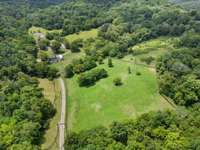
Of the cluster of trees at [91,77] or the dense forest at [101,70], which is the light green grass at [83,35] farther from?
the cluster of trees at [91,77]

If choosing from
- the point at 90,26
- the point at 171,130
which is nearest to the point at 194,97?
the point at 171,130

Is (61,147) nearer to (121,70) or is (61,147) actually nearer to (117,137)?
(117,137)

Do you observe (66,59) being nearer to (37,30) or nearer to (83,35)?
(83,35)

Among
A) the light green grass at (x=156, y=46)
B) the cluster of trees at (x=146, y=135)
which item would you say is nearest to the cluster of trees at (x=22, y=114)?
the cluster of trees at (x=146, y=135)

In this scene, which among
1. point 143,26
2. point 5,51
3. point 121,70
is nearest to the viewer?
point 121,70

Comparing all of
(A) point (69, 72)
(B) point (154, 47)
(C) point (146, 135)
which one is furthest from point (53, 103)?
(B) point (154, 47)

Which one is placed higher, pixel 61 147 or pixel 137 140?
pixel 137 140
